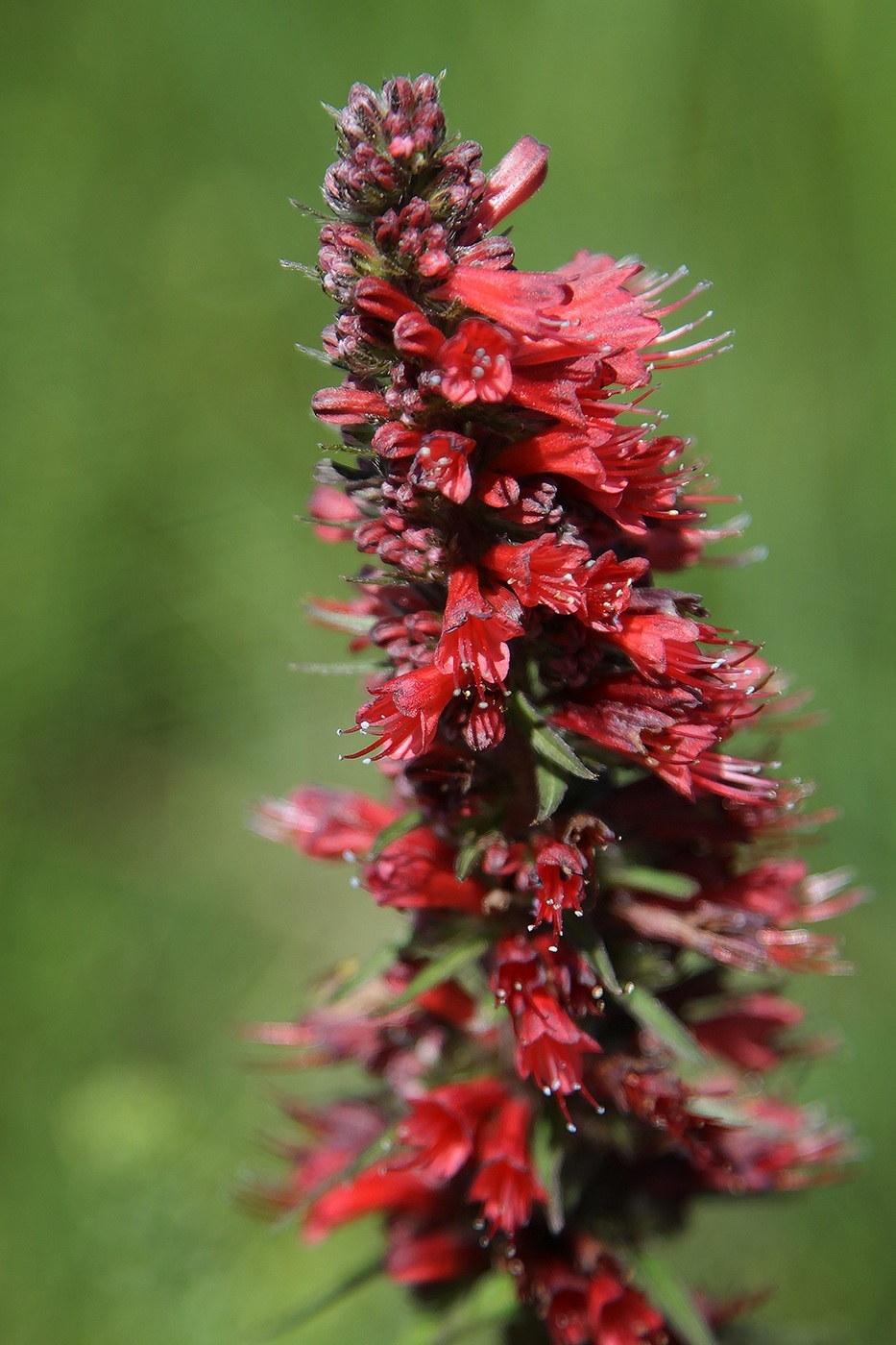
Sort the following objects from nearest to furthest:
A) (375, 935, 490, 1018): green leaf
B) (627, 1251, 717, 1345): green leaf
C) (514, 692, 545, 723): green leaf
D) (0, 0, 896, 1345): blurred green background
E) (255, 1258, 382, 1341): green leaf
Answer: (514, 692, 545, 723): green leaf < (375, 935, 490, 1018): green leaf < (627, 1251, 717, 1345): green leaf < (255, 1258, 382, 1341): green leaf < (0, 0, 896, 1345): blurred green background

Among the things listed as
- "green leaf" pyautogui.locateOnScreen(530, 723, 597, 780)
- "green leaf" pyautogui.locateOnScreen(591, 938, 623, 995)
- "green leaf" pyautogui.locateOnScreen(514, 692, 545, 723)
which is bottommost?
"green leaf" pyautogui.locateOnScreen(591, 938, 623, 995)

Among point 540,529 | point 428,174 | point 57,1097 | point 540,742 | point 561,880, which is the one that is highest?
point 428,174

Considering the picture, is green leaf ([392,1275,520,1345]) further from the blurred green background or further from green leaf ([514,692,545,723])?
the blurred green background

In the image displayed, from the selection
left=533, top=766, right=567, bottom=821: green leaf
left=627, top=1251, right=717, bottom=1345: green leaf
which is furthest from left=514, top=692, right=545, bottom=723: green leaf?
left=627, top=1251, right=717, bottom=1345: green leaf

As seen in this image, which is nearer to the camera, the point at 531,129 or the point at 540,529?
the point at 540,529

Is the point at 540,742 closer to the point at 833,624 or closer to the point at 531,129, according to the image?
the point at 833,624

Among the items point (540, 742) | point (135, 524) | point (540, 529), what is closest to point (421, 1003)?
point (540, 742)

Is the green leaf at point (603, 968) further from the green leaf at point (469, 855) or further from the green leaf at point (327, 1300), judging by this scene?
the green leaf at point (327, 1300)
